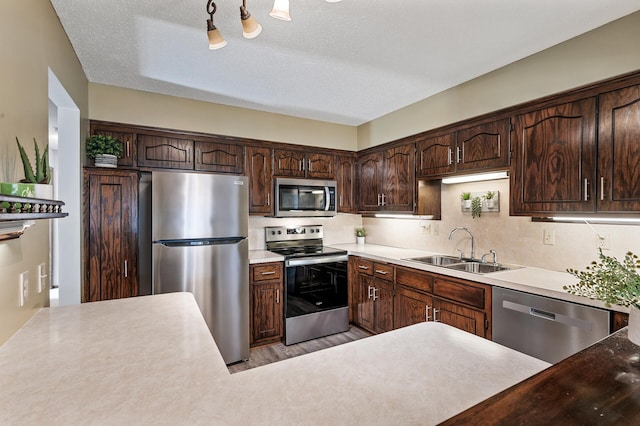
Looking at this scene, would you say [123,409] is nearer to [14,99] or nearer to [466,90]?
[14,99]

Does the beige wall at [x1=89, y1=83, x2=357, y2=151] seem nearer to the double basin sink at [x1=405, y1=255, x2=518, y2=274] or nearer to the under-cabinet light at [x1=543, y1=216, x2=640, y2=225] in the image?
the double basin sink at [x1=405, y1=255, x2=518, y2=274]

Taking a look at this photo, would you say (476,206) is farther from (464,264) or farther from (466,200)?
(464,264)

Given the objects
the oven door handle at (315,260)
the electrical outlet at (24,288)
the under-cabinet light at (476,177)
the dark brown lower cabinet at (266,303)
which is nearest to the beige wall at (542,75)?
the under-cabinet light at (476,177)

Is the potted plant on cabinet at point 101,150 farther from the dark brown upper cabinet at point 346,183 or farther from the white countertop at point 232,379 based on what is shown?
the dark brown upper cabinet at point 346,183

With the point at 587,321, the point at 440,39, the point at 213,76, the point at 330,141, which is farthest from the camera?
the point at 330,141

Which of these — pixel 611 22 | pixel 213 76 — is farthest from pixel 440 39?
pixel 213 76

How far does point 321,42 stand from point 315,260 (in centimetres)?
207

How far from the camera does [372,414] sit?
0.69 metres

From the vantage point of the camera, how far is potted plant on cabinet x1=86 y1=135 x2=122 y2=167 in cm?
255

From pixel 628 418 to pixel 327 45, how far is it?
2.24 meters

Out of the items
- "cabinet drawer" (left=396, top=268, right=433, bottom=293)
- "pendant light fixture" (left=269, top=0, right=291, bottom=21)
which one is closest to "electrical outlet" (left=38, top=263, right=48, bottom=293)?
"pendant light fixture" (left=269, top=0, right=291, bottom=21)

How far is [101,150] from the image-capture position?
2.57m

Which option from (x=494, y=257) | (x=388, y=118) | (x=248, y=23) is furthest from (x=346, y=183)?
(x=248, y=23)

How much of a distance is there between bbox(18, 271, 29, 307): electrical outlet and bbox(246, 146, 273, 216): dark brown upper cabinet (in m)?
2.17
